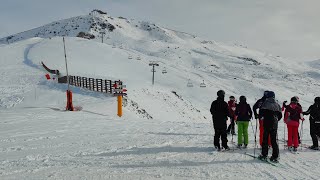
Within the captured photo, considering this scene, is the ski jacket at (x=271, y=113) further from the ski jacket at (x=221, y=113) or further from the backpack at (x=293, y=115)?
the backpack at (x=293, y=115)

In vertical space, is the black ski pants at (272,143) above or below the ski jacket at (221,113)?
below

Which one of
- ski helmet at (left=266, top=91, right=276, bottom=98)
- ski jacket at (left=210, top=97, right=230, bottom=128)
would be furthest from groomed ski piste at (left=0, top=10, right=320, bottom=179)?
ski helmet at (left=266, top=91, right=276, bottom=98)

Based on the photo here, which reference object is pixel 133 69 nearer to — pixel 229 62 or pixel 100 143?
pixel 100 143

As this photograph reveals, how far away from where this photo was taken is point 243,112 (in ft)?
38.5

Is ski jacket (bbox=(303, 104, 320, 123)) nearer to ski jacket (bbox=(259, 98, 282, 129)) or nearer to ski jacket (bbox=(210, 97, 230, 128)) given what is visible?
ski jacket (bbox=(259, 98, 282, 129))

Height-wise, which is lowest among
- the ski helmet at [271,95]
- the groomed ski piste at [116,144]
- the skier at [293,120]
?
the groomed ski piste at [116,144]

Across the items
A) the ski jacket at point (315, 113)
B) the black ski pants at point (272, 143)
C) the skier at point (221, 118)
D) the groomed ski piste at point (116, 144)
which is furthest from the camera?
the ski jacket at point (315, 113)

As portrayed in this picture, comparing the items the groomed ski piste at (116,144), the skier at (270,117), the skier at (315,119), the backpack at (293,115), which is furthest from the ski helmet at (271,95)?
the skier at (315,119)

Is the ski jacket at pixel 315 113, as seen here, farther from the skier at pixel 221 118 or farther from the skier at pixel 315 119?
the skier at pixel 221 118

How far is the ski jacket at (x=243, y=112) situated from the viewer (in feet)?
38.4

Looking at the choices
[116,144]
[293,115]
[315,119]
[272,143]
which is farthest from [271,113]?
[116,144]

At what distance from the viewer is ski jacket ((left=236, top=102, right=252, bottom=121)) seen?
1170 centimetres

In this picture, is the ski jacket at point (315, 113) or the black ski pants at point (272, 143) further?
the ski jacket at point (315, 113)

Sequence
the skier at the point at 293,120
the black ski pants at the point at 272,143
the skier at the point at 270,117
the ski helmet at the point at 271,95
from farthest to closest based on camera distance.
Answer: the skier at the point at 293,120 → the ski helmet at the point at 271,95 → the skier at the point at 270,117 → the black ski pants at the point at 272,143
